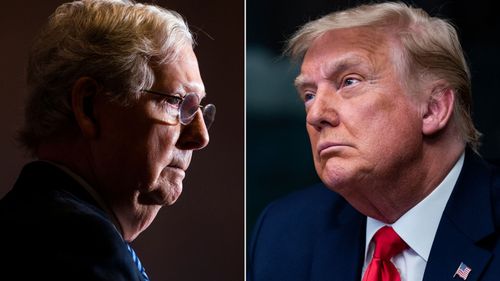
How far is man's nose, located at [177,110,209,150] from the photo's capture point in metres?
1.98

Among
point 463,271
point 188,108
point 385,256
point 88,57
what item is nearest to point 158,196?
point 188,108

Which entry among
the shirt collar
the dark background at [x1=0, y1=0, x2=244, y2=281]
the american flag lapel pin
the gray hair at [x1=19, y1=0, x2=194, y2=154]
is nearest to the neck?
the shirt collar

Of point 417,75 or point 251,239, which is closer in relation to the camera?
point 417,75

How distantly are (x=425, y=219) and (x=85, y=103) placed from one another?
35.0 inches

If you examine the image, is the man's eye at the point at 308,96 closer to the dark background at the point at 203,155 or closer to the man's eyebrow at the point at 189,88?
the man's eyebrow at the point at 189,88

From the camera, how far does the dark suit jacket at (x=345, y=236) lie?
1872 millimetres

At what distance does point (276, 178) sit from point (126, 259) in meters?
0.79

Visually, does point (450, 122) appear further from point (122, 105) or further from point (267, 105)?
point (122, 105)

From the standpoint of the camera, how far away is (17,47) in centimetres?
270

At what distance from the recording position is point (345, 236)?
2105 mm

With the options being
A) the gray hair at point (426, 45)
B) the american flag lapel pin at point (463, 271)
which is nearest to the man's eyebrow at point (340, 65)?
the gray hair at point (426, 45)

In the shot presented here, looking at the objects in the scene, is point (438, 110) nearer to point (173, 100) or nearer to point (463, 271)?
point (463, 271)

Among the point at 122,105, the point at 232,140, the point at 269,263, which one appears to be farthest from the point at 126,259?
the point at 232,140

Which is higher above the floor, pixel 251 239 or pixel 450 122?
pixel 450 122
